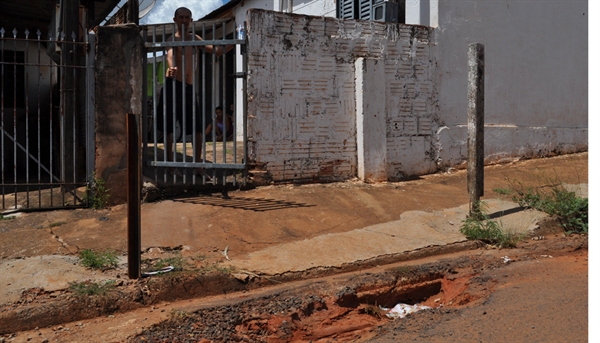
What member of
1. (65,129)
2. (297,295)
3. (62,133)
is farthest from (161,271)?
(65,129)

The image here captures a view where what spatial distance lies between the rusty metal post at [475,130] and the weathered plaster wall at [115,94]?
3.64 m

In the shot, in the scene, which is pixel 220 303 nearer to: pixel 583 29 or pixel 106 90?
pixel 106 90

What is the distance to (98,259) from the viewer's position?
14.0 feet

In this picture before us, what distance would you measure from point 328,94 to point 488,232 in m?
2.82

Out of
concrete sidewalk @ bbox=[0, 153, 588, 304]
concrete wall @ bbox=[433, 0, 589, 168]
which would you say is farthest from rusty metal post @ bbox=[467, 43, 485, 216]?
concrete wall @ bbox=[433, 0, 589, 168]

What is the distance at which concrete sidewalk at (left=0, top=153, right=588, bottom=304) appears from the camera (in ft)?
14.4

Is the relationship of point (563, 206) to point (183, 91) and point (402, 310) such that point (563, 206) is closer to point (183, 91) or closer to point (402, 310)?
point (402, 310)

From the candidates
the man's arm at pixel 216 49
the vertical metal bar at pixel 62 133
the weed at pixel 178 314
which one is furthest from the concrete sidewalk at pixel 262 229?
the man's arm at pixel 216 49

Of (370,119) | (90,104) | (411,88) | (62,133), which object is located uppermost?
(411,88)

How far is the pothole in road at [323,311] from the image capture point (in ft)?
11.4

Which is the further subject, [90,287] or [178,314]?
[90,287]

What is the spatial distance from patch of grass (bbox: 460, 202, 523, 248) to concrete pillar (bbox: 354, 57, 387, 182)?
190 cm

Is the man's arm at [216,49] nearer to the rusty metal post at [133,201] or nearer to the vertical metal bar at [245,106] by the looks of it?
the vertical metal bar at [245,106]

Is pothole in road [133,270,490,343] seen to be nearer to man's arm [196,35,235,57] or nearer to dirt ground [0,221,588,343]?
dirt ground [0,221,588,343]
